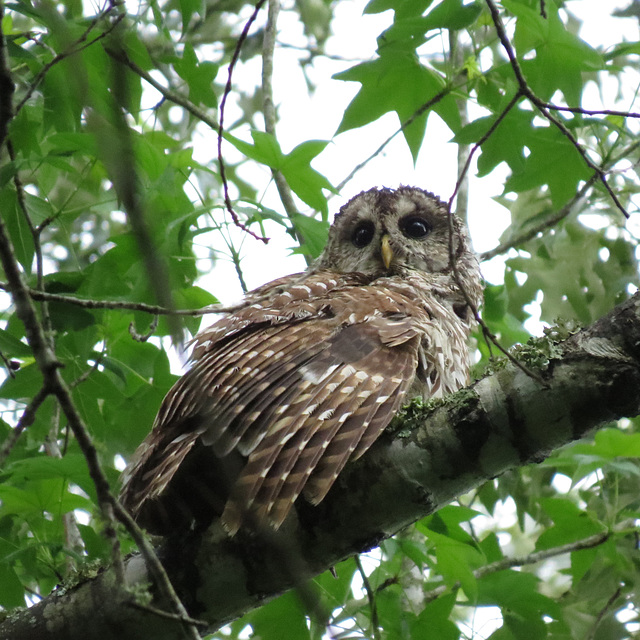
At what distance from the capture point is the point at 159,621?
2836 mm

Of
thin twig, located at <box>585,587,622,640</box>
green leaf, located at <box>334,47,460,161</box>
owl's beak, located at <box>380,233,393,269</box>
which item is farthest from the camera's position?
owl's beak, located at <box>380,233,393,269</box>

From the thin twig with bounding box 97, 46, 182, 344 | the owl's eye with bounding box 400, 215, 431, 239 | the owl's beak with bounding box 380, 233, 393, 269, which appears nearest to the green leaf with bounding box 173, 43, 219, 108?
the owl's beak with bounding box 380, 233, 393, 269

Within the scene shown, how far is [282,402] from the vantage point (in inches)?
120

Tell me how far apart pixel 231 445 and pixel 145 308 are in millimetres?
1024

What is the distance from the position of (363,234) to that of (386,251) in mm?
499

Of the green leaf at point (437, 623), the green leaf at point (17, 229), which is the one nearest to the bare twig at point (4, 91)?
the green leaf at point (17, 229)

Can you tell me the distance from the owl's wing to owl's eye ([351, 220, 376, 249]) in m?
1.93

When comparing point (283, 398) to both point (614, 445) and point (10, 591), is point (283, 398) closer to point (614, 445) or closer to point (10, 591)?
point (614, 445)

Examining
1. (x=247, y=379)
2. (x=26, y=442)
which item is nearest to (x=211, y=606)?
(x=247, y=379)

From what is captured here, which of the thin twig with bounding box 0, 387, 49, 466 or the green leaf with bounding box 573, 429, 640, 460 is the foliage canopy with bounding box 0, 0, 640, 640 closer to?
the green leaf with bounding box 573, 429, 640, 460

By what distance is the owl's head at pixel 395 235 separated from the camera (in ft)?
17.6

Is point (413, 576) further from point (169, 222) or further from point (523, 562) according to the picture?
point (169, 222)

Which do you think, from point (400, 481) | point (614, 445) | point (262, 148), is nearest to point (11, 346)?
point (262, 148)

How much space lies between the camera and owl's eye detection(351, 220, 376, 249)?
18.5 ft
